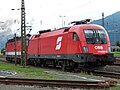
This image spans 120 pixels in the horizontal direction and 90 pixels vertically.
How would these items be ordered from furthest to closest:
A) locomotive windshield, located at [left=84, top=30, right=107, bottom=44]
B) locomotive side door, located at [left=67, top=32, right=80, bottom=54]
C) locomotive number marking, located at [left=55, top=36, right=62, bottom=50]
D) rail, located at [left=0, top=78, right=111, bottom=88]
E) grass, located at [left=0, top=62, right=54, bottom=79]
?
locomotive number marking, located at [left=55, top=36, right=62, bottom=50] → locomotive windshield, located at [left=84, top=30, right=107, bottom=44] → locomotive side door, located at [left=67, top=32, right=80, bottom=54] → grass, located at [left=0, top=62, right=54, bottom=79] → rail, located at [left=0, top=78, right=111, bottom=88]

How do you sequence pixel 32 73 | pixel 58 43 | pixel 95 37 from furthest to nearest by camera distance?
pixel 58 43 → pixel 95 37 → pixel 32 73

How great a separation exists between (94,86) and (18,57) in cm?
3415

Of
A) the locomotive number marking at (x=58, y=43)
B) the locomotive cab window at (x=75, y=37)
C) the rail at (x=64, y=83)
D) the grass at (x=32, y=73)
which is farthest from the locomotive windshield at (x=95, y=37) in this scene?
the rail at (x=64, y=83)

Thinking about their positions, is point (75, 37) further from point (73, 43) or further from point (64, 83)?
point (64, 83)

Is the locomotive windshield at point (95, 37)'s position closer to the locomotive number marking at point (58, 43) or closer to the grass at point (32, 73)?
the locomotive number marking at point (58, 43)

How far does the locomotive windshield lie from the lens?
2381 cm

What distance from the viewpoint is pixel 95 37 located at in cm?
2406

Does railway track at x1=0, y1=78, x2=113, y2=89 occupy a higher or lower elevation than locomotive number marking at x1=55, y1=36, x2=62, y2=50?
lower

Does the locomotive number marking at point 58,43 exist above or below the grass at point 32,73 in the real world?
above

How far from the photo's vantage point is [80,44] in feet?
76.8

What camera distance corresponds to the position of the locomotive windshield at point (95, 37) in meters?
23.8

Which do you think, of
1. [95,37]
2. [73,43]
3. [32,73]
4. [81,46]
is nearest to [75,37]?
[73,43]

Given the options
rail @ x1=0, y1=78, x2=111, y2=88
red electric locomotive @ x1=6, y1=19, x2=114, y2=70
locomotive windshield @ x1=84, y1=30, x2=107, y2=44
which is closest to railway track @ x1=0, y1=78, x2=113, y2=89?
rail @ x1=0, y1=78, x2=111, y2=88

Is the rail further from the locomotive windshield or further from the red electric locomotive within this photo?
the locomotive windshield
